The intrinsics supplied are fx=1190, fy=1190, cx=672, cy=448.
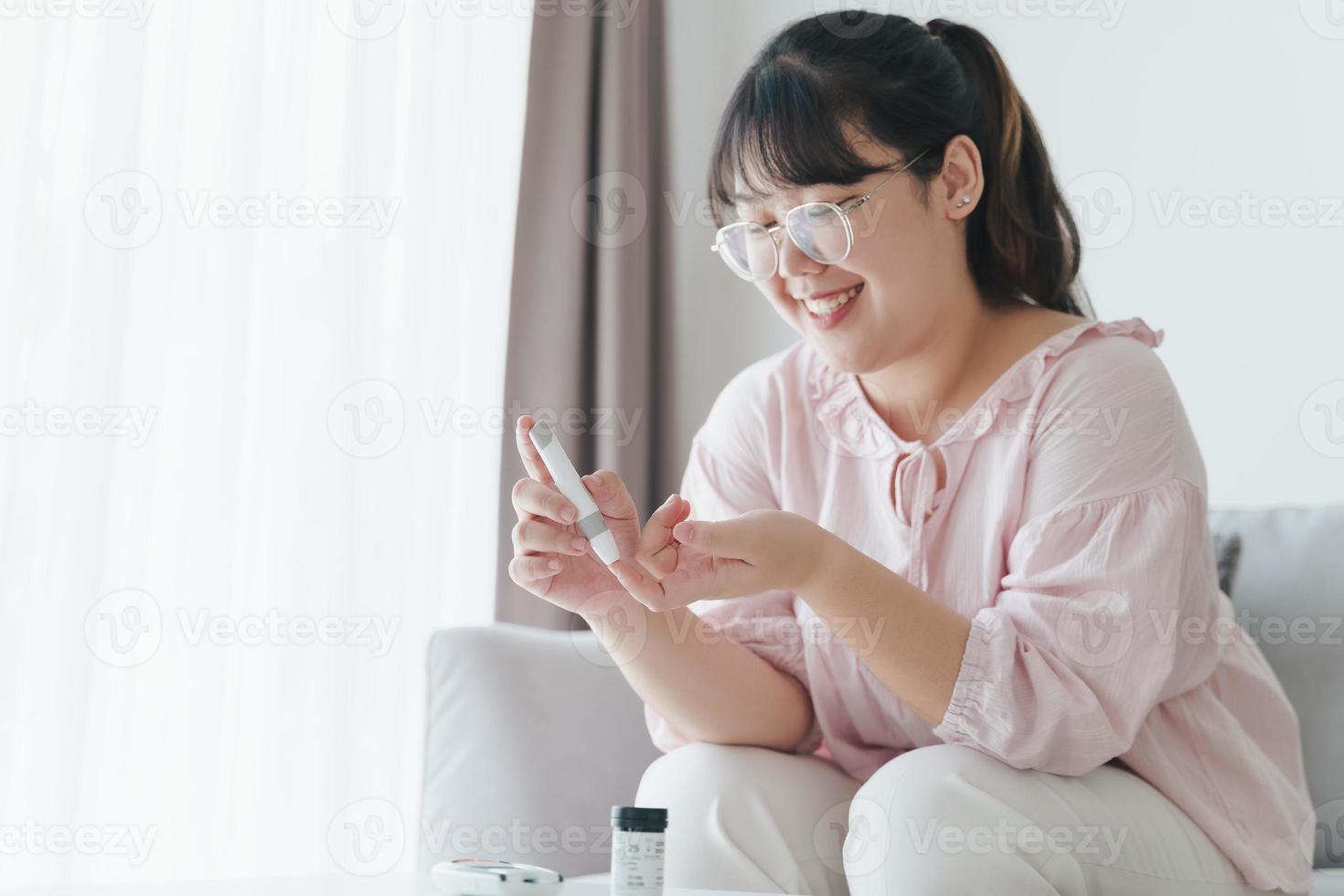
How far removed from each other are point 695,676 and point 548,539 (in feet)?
0.85

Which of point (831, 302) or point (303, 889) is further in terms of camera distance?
point (831, 302)

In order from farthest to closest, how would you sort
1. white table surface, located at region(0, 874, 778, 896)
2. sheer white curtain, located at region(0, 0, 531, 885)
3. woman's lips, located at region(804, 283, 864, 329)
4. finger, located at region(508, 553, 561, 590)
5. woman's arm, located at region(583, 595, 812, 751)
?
sheer white curtain, located at region(0, 0, 531, 885) < woman's lips, located at region(804, 283, 864, 329) < woman's arm, located at region(583, 595, 812, 751) < finger, located at region(508, 553, 561, 590) < white table surface, located at region(0, 874, 778, 896)

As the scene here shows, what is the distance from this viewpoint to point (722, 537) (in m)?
0.95

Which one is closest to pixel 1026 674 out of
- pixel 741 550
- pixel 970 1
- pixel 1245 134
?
pixel 741 550

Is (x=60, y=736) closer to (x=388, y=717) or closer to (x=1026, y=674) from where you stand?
(x=388, y=717)

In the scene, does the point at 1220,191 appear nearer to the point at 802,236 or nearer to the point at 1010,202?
the point at 1010,202

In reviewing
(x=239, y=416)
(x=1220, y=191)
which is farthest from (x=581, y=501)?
(x=1220, y=191)

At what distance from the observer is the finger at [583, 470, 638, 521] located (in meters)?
0.95

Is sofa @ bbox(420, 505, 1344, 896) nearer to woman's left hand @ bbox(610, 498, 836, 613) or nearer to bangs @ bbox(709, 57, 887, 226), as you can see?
woman's left hand @ bbox(610, 498, 836, 613)

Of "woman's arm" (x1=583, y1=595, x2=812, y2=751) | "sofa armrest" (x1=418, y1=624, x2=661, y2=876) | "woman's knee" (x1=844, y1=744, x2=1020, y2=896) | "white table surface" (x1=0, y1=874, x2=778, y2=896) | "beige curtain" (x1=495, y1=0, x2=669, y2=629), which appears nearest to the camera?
"white table surface" (x1=0, y1=874, x2=778, y2=896)

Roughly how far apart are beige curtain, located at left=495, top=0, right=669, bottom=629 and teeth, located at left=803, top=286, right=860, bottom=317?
101 cm

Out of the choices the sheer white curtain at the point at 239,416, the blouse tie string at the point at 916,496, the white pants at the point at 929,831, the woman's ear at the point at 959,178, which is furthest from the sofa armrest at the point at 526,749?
the woman's ear at the point at 959,178

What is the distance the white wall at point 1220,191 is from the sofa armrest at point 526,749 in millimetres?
979

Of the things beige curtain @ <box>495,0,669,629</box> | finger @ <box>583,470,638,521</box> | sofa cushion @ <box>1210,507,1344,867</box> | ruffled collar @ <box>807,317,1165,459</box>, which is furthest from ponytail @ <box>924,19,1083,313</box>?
beige curtain @ <box>495,0,669,629</box>
